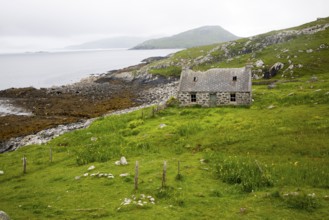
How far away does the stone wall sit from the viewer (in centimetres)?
4941

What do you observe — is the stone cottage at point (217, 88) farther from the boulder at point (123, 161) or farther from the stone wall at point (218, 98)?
the boulder at point (123, 161)

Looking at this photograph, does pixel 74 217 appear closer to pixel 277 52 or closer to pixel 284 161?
pixel 284 161

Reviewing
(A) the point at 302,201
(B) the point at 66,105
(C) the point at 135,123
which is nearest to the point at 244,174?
(A) the point at 302,201

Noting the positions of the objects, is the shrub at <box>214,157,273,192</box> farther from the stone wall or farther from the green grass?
the stone wall

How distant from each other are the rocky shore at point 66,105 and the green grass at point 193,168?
1116 centimetres

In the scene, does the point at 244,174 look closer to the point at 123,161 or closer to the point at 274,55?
the point at 123,161

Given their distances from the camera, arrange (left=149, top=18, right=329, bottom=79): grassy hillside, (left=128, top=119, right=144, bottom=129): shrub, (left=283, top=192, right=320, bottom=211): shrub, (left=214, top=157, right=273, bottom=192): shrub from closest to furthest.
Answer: (left=283, top=192, right=320, bottom=211): shrub < (left=214, top=157, right=273, bottom=192): shrub < (left=128, top=119, right=144, bottom=129): shrub < (left=149, top=18, right=329, bottom=79): grassy hillside

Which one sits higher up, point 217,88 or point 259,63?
point 259,63

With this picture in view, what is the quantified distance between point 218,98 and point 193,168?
26259 millimetres

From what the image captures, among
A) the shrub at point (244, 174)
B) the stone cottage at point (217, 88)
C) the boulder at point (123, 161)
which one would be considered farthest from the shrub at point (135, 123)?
the shrub at point (244, 174)

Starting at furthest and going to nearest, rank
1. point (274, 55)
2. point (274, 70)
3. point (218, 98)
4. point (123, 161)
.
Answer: point (274, 55), point (274, 70), point (218, 98), point (123, 161)

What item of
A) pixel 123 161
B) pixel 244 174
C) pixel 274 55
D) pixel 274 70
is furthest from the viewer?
pixel 274 55

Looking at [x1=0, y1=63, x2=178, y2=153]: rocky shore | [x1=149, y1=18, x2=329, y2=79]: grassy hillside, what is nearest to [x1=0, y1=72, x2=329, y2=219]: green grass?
[x1=0, y1=63, x2=178, y2=153]: rocky shore

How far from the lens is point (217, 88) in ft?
167
